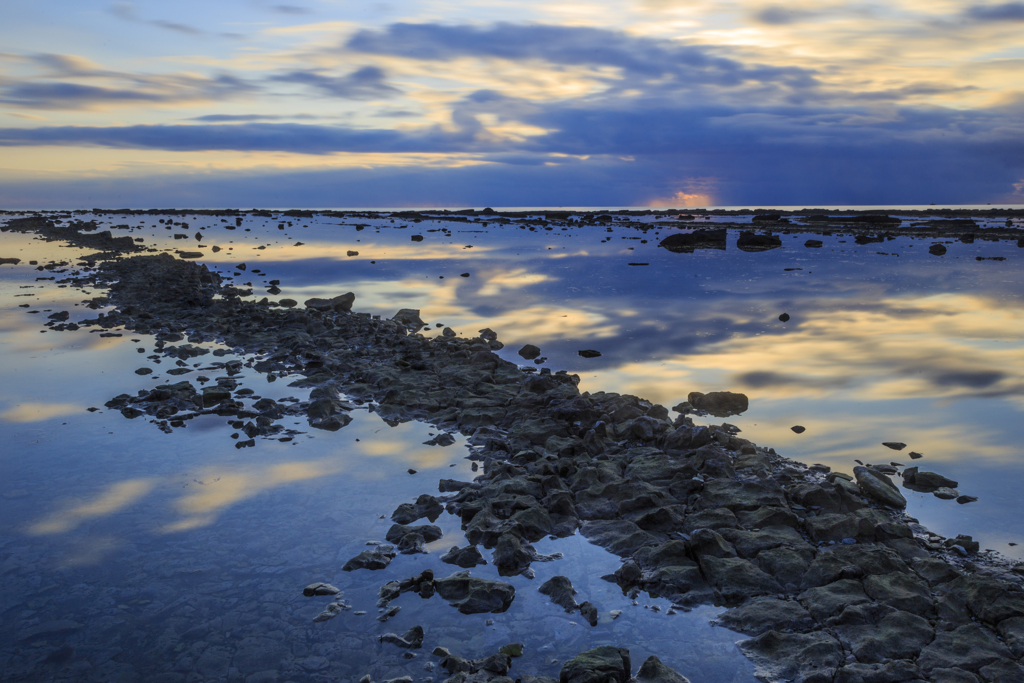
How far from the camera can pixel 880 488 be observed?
7.57 meters

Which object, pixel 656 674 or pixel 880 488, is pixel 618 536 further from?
pixel 880 488

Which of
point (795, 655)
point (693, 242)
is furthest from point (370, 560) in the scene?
point (693, 242)

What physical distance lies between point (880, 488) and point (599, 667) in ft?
16.2

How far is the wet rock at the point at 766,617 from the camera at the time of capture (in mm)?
5281

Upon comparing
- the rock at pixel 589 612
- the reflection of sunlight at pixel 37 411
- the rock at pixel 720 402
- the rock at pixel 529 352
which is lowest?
the rock at pixel 589 612

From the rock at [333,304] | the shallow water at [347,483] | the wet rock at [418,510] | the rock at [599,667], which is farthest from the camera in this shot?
the rock at [333,304]

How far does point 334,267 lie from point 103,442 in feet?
105

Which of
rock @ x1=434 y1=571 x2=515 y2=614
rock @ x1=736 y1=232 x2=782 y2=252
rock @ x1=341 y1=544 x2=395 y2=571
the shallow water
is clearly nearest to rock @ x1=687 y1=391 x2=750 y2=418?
the shallow water

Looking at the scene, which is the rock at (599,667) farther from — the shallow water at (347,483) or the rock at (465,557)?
the rock at (465,557)

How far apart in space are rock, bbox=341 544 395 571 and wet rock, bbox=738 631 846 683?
135 inches

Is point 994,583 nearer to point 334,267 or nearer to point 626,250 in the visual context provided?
point 334,267

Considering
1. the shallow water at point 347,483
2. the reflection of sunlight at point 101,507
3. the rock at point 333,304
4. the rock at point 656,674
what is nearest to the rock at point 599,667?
the rock at point 656,674

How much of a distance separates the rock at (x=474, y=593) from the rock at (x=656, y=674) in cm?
140

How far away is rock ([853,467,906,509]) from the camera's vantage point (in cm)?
744
